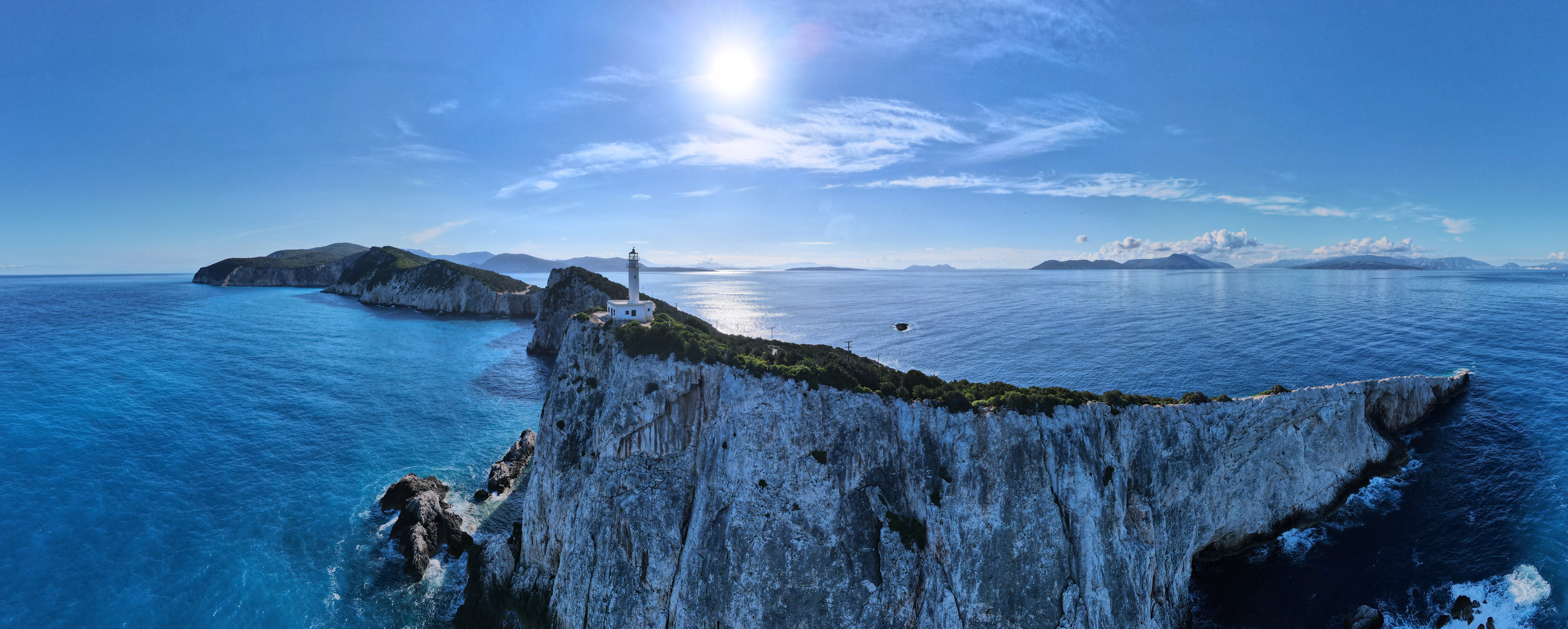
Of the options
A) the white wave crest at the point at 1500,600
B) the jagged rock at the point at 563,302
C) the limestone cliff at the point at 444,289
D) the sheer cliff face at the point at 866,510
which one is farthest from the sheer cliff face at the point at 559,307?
the white wave crest at the point at 1500,600

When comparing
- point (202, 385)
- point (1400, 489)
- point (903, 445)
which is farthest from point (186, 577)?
point (1400, 489)

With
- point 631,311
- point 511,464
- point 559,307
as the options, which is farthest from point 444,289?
point 631,311

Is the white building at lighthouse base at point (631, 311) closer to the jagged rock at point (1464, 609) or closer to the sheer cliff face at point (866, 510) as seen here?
the sheer cliff face at point (866, 510)

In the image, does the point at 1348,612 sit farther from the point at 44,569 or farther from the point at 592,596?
the point at 44,569

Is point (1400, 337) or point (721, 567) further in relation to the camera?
point (1400, 337)

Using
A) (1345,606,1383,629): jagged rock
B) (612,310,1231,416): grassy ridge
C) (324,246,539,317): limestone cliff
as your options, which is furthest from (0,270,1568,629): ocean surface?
(324,246,539,317): limestone cliff

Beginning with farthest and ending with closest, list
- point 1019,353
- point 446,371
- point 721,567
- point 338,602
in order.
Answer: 1. point 446,371
2. point 1019,353
3. point 338,602
4. point 721,567

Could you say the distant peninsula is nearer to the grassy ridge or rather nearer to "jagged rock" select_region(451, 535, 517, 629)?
"jagged rock" select_region(451, 535, 517, 629)
